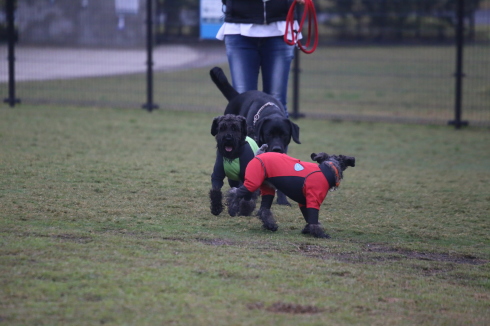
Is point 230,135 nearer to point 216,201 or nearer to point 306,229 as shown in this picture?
point 216,201

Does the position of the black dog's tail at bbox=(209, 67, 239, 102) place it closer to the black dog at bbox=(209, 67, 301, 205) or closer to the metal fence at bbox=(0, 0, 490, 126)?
the black dog at bbox=(209, 67, 301, 205)

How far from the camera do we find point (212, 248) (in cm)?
337

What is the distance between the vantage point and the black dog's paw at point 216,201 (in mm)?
4141

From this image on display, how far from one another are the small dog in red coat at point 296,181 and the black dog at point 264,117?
2.28 feet

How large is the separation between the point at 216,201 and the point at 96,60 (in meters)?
7.78

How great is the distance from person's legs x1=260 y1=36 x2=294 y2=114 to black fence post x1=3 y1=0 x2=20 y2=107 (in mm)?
6087

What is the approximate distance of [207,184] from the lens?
17.3 feet

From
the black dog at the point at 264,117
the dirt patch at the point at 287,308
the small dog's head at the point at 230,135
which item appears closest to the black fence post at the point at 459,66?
the black dog at the point at 264,117

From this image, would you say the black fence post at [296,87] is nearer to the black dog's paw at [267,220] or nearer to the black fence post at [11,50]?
the black fence post at [11,50]

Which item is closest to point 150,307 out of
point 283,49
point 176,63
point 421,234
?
point 421,234

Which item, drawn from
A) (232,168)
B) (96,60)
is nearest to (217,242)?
(232,168)

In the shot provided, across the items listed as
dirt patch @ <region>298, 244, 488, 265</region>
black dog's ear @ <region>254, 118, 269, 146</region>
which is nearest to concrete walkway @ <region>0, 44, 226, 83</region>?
black dog's ear @ <region>254, 118, 269, 146</region>

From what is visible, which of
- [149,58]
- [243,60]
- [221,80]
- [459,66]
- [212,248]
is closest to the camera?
[212,248]

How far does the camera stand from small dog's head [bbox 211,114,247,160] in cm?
414
